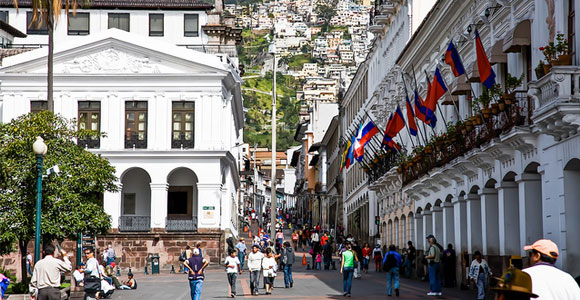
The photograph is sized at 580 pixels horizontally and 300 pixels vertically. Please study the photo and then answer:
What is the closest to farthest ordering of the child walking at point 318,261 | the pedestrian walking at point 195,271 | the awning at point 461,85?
the pedestrian walking at point 195,271, the awning at point 461,85, the child walking at point 318,261

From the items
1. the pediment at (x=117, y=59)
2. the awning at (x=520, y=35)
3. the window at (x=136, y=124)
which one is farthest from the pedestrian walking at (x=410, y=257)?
the window at (x=136, y=124)

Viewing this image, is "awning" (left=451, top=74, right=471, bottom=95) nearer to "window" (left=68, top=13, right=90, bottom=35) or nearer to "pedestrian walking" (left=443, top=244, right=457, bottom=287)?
"pedestrian walking" (left=443, top=244, right=457, bottom=287)

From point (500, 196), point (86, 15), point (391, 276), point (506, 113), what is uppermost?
point (86, 15)

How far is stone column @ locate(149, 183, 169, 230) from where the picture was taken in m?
54.5

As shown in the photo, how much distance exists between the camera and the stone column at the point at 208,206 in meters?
54.5

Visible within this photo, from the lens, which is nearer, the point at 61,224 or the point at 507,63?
the point at 507,63

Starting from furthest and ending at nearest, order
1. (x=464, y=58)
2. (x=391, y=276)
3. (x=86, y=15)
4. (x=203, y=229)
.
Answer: (x=86, y=15)
(x=203, y=229)
(x=464, y=58)
(x=391, y=276)

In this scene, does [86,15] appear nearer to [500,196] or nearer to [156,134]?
[156,134]

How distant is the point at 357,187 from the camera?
237 feet

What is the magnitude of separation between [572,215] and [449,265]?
41.6ft

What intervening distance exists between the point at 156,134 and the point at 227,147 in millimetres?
4458

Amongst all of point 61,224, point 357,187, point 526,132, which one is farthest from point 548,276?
point 357,187

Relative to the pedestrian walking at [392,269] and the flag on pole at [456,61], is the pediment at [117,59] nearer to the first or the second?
the pedestrian walking at [392,269]

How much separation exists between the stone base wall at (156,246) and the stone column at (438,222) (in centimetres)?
1809
